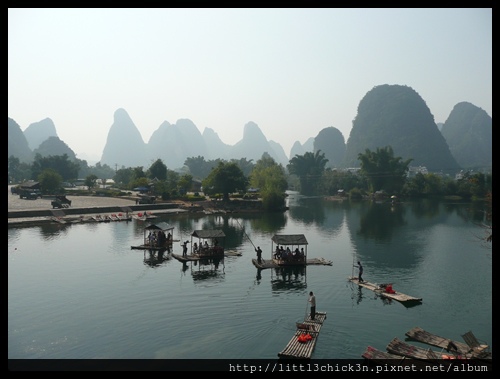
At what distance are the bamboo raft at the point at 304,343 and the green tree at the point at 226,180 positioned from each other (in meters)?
43.0

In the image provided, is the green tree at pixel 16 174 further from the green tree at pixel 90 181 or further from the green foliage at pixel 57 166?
the green tree at pixel 90 181

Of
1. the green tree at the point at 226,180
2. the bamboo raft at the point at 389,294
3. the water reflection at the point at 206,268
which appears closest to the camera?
the bamboo raft at the point at 389,294

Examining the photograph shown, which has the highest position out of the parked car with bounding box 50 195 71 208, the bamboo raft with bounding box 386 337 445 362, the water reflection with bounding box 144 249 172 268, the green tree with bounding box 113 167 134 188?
the green tree with bounding box 113 167 134 188

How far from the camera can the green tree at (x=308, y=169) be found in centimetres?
10531

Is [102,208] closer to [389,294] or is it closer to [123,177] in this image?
[389,294]

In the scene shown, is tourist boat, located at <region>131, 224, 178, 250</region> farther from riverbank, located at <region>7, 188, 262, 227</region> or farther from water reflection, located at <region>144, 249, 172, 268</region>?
riverbank, located at <region>7, 188, 262, 227</region>

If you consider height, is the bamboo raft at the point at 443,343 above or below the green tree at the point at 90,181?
below

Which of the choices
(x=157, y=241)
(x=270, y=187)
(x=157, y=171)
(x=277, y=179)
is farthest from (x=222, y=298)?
(x=157, y=171)

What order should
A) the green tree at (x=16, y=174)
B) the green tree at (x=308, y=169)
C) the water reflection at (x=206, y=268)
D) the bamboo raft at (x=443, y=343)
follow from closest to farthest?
the bamboo raft at (x=443, y=343) → the water reflection at (x=206, y=268) → the green tree at (x=16, y=174) → the green tree at (x=308, y=169)

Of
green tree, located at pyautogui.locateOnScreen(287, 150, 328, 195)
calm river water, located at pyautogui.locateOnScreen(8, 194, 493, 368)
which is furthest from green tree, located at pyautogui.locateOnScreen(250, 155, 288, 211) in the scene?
calm river water, located at pyautogui.locateOnScreen(8, 194, 493, 368)

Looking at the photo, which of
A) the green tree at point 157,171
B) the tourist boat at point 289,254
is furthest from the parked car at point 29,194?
the tourist boat at point 289,254

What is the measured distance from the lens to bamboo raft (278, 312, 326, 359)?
1252 cm

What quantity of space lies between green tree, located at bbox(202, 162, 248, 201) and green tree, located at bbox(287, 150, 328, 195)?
4827cm

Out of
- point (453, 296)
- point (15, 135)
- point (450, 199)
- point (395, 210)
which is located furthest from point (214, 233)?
point (15, 135)
